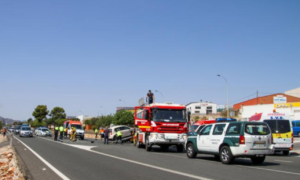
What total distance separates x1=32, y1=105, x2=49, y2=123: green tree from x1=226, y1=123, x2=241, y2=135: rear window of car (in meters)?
121

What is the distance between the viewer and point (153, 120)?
2134 cm

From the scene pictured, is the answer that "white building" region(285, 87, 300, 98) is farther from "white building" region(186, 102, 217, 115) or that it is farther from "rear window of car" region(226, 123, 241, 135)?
"rear window of car" region(226, 123, 241, 135)

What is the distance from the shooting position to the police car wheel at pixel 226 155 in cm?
1384

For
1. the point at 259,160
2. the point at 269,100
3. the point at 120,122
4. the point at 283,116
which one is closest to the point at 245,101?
the point at 269,100

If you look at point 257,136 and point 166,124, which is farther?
point 166,124

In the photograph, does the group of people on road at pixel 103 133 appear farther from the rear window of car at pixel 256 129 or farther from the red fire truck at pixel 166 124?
the rear window of car at pixel 256 129

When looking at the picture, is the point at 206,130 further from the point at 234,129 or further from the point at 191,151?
the point at 234,129

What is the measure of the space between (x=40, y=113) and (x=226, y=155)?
12126 centimetres

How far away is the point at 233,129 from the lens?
1419 cm

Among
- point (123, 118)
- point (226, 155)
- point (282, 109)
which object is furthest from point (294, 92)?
point (226, 155)

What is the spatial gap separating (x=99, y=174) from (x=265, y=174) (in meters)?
5.49

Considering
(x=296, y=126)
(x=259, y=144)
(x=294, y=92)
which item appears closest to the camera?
(x=259, y=144)

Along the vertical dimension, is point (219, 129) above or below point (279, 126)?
below

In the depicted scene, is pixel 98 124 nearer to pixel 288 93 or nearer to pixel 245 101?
pixel 245 101
